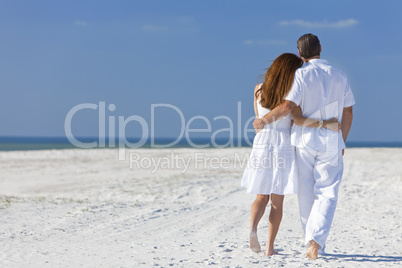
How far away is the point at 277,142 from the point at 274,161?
17 centimetres

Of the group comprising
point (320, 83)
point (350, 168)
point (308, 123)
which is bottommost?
point (350, 168)

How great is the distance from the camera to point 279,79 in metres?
3.70

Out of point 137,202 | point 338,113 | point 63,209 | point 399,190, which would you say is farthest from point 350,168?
point 338,113

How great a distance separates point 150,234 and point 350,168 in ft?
37.1

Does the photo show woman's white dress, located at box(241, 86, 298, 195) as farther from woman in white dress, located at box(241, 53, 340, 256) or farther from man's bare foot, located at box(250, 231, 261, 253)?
man's bare foot, located at box(250, 231, 261, 253)

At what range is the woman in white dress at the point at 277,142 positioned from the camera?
12.1 feet

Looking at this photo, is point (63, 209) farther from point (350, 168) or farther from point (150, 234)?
point (350, 168)

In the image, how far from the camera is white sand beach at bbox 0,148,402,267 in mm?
3830

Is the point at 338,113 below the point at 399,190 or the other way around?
the other way around

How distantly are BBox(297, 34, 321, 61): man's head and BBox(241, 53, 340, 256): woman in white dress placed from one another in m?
0.08

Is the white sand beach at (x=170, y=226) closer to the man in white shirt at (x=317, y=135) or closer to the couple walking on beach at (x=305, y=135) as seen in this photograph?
the man in white shirt at (x=317, y=135)

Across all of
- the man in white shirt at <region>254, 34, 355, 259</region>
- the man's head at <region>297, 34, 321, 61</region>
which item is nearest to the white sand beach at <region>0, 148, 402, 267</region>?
the man in white shirt at <region>254, 34, 355, 259</region>

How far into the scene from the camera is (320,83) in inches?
144

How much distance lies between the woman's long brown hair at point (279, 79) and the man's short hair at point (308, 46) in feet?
0.26
